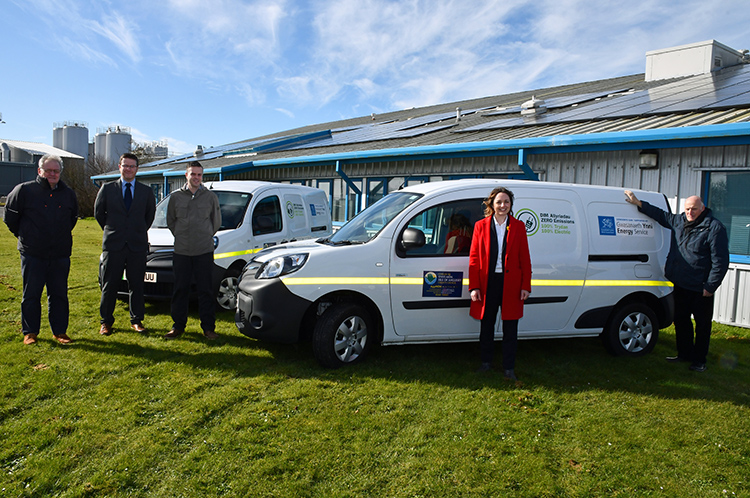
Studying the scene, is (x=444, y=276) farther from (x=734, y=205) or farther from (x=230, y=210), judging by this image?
(x=734, y=205)

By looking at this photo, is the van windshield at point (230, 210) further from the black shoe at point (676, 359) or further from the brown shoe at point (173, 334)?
the black shoe at point (676, 359)

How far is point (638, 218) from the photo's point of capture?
584 cm

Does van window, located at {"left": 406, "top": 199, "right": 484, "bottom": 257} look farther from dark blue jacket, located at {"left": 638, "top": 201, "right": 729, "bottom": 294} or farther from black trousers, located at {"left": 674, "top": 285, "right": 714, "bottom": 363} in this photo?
black trousers, located at {"left": 674, "top": 285, "right": 714, "bottom": 363}

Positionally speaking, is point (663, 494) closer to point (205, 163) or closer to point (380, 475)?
point (380, 475)

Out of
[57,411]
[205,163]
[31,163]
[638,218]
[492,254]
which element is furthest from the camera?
[31,163]

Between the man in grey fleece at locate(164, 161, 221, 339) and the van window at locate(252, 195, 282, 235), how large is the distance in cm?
165

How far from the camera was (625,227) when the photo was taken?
575 centimetres

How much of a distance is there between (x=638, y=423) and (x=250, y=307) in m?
3.51

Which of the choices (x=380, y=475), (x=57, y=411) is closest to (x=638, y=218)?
(x=380, y=475)

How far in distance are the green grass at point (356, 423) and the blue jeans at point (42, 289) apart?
26 centimetres

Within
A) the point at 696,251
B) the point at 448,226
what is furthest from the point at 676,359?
the point at 448,226

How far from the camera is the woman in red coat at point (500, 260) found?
15.8ft

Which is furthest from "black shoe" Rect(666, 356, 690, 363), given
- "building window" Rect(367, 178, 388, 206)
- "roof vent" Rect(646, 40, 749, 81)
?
"roof vent" Rect(646, 40, 749, 81)

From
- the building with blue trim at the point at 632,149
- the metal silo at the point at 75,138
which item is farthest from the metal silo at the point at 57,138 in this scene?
the building with blue trim at the point at 632,149
